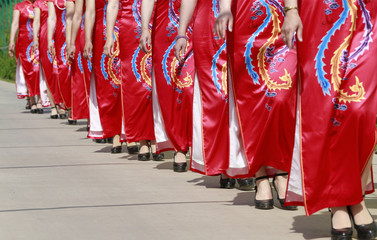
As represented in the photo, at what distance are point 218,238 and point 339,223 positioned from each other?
1.95 ft

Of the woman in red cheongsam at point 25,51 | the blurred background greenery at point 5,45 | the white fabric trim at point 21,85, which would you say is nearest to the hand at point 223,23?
the woman in red cheongsam at point 25,51

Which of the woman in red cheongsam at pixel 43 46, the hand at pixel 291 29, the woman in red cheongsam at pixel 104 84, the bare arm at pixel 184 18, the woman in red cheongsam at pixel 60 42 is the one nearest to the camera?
the hand at pixel 291 29

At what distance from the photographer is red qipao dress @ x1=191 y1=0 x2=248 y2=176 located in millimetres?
6984

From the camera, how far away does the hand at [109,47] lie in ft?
30.1

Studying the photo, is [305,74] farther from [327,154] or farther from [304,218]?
[304,218]

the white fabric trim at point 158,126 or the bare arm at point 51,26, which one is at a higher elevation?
the bare arm at point 51,26

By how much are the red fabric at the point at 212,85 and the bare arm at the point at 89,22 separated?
2663mm

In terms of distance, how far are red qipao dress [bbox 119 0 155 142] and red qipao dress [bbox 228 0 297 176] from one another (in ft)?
8.91

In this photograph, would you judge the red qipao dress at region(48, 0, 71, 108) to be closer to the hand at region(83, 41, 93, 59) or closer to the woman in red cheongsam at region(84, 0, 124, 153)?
the woman in red cheongsam at region(84, 0, 124, 153)

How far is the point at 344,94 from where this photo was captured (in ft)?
16.6

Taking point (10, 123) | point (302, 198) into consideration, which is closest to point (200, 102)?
point (302, 198)

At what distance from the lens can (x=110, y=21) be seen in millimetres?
9203

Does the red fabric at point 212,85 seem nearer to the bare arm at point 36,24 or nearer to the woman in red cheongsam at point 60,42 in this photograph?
the woman in red cheongsam at point 60,42

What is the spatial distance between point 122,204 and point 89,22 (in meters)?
3.59
